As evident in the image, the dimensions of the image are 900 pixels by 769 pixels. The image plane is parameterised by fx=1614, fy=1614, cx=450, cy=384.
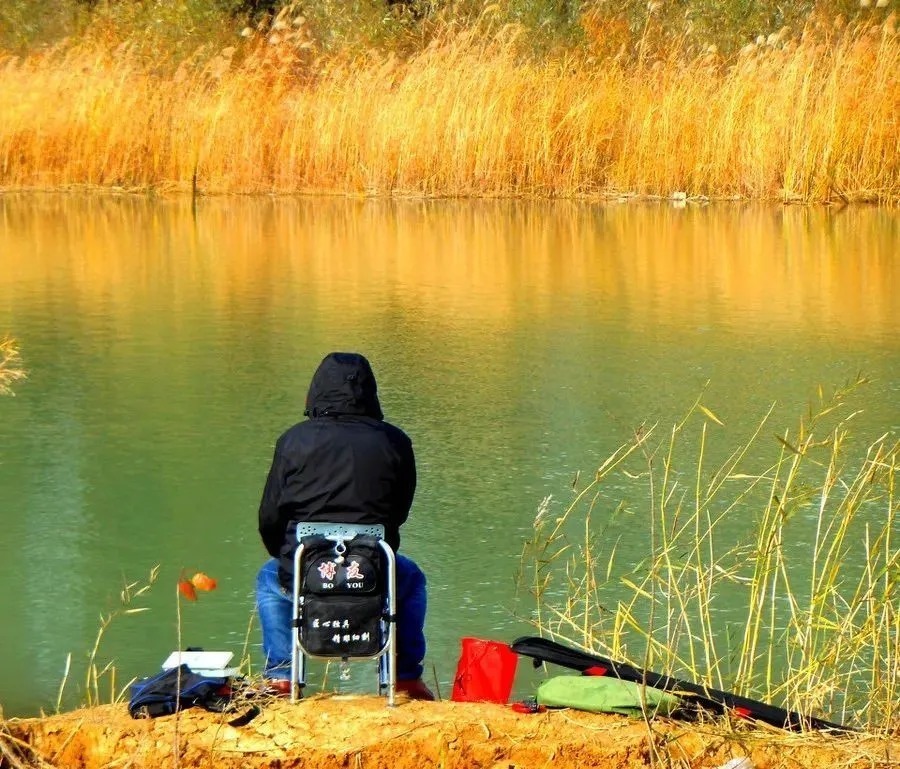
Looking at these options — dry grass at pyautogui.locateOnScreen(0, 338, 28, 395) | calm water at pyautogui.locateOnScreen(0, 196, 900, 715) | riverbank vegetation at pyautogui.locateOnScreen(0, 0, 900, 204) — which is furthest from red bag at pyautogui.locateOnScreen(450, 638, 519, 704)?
riverbank vegetation at pyautogui.locateOnScreen(0, 0, 900, 204)

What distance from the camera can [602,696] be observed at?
2.83 metres

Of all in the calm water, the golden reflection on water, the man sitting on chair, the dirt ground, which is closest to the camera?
the dirt ground

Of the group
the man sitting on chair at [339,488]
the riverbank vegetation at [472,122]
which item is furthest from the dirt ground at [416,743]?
the riverbank vegetation at [472,122]

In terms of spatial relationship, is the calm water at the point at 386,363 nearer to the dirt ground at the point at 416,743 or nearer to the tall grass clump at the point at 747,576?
the tall grass clump at the point at 747,576

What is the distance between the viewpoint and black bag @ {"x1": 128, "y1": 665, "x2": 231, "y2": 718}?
2.81 metres

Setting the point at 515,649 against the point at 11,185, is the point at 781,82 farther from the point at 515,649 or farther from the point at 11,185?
the point at 515,649

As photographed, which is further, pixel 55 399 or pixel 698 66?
pixel 698 66

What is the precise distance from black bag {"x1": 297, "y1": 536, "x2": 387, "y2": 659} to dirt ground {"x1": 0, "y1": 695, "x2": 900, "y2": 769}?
12 cm

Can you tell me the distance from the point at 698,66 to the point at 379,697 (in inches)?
481

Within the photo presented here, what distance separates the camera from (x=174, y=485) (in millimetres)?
4906

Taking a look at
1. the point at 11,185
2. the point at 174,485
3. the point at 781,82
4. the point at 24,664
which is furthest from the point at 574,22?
the point at 24,664

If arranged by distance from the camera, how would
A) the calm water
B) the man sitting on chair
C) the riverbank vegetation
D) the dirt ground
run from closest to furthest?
1. the dirt ground
2. the man sitting on chair
3. the calm water
4. the riverbank vegetation

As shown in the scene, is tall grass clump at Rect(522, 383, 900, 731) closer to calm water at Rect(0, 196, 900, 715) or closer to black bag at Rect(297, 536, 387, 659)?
calm water at Rect(0, 196, 900, 715)

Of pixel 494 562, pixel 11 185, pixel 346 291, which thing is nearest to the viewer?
pixel 494 562
